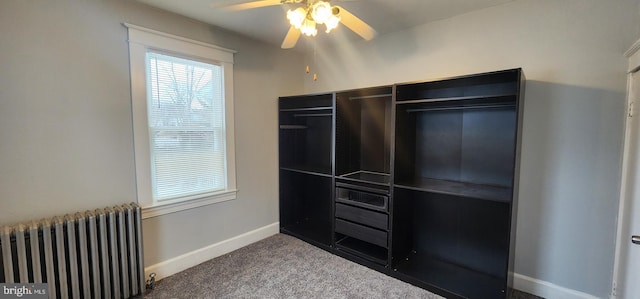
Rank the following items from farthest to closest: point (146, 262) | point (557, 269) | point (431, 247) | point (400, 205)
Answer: point (431, 247)
point (400, 205)
point (146, 262)
point (557, 269)

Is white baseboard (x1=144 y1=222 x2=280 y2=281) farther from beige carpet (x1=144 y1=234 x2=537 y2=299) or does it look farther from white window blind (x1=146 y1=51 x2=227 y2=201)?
white window blind (x1=146 y1=51 x2=227 y2=201)

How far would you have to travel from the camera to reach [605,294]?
6.36ft

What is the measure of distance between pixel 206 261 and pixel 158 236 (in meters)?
0.58

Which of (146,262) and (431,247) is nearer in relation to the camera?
(146,262)

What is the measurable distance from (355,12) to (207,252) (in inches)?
112

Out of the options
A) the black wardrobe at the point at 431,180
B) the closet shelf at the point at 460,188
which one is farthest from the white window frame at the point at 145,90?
the closet shelf at the point at 460,188

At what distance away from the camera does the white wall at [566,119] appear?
1.87 meters

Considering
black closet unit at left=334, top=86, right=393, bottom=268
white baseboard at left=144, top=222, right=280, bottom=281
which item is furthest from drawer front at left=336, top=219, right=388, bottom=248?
white baseboard at left=144, top=222, right=280, bottom=281

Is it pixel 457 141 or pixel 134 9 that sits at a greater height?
pixel 134 9

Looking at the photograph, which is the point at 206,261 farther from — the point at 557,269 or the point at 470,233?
the point at 557,269

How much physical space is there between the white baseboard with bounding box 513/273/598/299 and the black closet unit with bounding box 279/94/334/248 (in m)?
1.90

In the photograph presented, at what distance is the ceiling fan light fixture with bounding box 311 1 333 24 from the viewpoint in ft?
4.60

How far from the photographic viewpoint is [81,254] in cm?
184

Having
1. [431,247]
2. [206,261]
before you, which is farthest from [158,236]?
[431,247]
